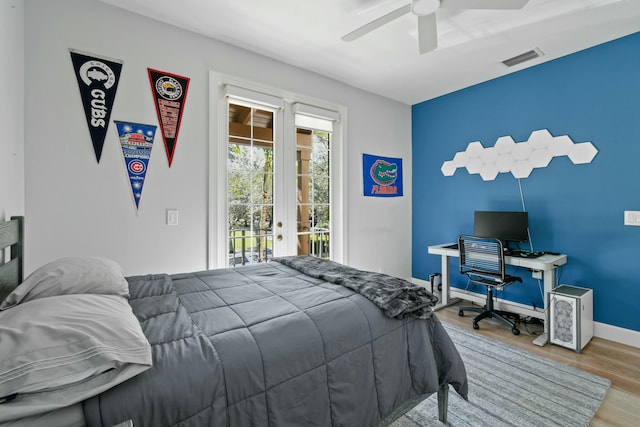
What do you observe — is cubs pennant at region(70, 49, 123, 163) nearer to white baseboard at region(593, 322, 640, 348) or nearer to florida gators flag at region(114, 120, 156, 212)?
florida gators flag at region(114, 120, 156, 212)

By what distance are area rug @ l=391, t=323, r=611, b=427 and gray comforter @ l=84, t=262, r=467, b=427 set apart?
335 mm

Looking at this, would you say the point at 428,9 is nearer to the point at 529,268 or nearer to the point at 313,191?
the point at 313,191

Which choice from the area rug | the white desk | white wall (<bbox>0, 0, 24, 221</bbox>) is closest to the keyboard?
the white desk

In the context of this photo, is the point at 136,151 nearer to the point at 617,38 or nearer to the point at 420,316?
the point at 420,316

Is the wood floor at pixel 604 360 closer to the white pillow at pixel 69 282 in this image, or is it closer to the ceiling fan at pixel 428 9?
the ceiling fan at pixel 428 9

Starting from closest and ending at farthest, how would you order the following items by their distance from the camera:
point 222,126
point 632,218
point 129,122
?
point 129,122 < point 632,218 < point 222,126

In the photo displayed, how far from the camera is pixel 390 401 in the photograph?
1386 millimetres

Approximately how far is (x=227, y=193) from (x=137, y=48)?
4.41 feet

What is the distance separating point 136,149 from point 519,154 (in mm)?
3828

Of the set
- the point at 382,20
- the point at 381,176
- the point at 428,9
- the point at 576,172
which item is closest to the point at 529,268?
the point at 576,172

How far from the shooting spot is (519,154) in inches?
131

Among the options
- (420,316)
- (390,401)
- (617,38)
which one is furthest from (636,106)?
(390,401)

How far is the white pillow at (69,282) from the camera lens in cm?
119

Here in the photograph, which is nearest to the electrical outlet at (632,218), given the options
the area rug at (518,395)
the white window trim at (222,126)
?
the area rug at (518,395)
